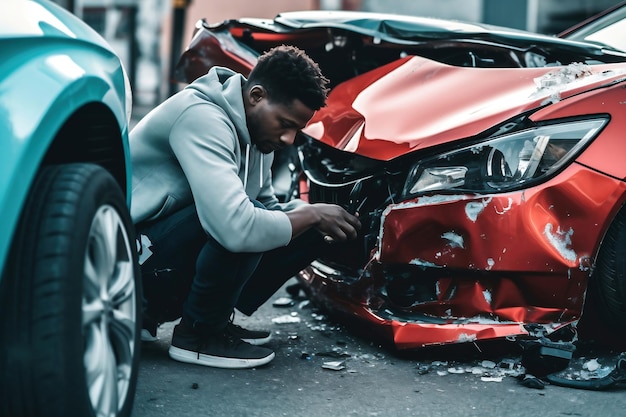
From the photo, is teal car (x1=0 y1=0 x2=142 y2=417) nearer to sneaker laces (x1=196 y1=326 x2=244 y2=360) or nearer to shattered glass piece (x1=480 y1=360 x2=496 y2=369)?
sneaker laces (x1=196 y1=326 x2=244 y2=360)

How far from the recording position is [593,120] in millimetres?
2949

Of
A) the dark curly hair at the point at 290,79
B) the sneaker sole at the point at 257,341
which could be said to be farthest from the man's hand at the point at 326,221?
the sneaker sole at the point at 257,341

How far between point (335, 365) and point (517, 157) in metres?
0.91

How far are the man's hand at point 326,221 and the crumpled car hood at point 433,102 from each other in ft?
0.78

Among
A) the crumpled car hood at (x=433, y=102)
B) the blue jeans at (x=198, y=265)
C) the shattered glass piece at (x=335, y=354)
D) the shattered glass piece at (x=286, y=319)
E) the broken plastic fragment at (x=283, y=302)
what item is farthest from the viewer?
the broken plastic fragment at (x=283, y=302)

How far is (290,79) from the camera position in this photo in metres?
2.95

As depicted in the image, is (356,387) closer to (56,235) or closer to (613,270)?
(613,270)

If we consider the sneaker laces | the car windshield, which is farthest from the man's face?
the car windshield

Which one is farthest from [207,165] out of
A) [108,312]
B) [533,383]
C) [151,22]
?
[151,22]

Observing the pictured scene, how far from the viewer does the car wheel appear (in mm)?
2971

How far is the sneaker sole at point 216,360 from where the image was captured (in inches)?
119

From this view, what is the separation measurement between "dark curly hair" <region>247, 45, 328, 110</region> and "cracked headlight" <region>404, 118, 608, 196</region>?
466mm

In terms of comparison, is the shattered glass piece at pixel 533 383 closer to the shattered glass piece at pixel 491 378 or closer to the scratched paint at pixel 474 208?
the shattered glass piece at pixel 491 378

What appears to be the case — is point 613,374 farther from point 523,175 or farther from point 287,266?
point 287,266
